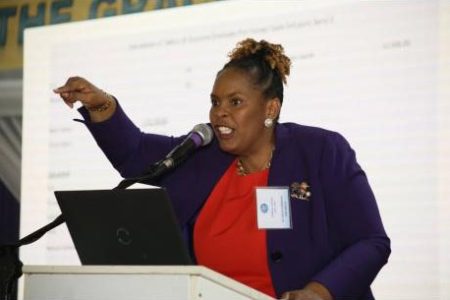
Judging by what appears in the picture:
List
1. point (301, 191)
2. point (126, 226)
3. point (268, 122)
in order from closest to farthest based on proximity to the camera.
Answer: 1. point (126, 226)
2. point (301, 191)
3. point (268, 122)

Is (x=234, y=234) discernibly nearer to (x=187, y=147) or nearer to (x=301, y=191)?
(x=301, y=191)

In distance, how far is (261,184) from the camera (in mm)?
2236

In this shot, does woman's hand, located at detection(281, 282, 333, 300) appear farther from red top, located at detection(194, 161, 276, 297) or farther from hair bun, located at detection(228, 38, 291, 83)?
hair bun, located at detection(228, 38, 291, 83)

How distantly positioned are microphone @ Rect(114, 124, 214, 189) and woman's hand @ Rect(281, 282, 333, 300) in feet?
1.40

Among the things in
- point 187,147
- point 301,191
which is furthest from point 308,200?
point 187,147

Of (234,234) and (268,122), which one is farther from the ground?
(268,122)

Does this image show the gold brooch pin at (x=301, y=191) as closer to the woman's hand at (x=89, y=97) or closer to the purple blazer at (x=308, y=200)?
the purple blazer at (x=308, y=200)

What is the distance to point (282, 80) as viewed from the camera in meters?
2.38

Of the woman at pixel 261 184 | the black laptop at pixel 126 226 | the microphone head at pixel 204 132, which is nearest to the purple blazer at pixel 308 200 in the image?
the woman at pixel 261 184

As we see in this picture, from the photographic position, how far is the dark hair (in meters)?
2.29

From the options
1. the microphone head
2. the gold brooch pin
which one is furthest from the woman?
the microphone head

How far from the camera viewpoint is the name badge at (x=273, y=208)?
212 cm

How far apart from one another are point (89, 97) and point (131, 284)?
81 centimetres

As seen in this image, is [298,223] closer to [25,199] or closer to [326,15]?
[326,15]
